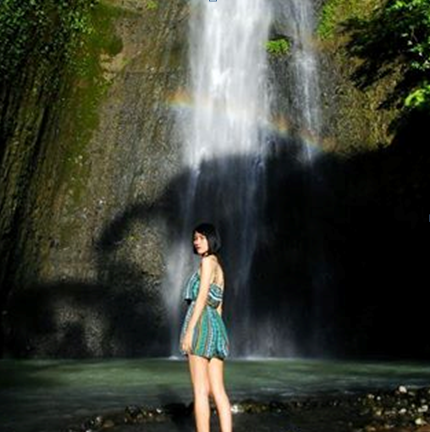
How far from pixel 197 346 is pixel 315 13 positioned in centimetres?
1472

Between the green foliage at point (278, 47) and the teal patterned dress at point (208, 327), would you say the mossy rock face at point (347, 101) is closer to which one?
the green foliage at point (278, 47)

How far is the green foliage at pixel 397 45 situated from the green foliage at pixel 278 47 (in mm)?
1469

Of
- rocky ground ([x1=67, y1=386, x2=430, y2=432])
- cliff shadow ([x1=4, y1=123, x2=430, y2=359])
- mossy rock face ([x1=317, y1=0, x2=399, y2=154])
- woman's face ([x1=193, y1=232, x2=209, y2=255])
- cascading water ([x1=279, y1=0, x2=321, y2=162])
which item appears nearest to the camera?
woman's face ([x1=193, y1=232, x2=209, y2=255])

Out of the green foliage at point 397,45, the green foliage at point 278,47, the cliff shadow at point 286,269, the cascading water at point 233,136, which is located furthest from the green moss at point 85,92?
the green foliage at point 397,45

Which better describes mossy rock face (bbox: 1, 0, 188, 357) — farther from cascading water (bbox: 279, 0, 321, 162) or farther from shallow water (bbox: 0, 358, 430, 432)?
cascading water (bbox: 279, 0, 321, 162)

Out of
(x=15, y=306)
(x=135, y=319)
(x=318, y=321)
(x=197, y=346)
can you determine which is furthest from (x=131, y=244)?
(x=197, y=346)

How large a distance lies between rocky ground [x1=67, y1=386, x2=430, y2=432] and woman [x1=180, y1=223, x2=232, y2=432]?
3.54 ft

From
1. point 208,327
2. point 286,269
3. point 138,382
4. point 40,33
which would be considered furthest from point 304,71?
point 208,327

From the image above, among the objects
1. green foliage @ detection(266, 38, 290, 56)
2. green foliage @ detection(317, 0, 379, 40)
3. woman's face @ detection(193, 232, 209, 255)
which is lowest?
woman's face @ detection(193, 232, 209, 255)

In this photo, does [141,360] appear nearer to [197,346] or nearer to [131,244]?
[131,244]

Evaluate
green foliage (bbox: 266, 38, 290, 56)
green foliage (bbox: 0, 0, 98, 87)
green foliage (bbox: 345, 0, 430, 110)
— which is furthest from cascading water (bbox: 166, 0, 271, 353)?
green foliage (bbox: 0, 0, 98, 87)

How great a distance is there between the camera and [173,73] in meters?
17.6

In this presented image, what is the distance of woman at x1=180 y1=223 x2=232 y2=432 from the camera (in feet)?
18.1

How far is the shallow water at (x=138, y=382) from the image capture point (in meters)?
7.54
